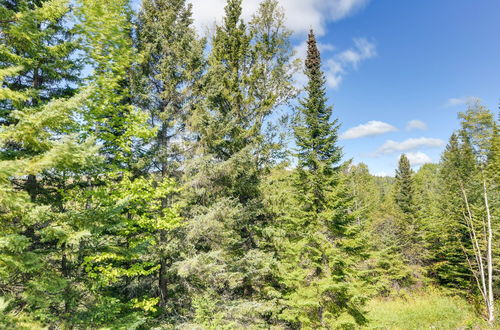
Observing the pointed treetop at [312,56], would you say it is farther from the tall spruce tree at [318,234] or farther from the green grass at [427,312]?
the green grass at [427,312]

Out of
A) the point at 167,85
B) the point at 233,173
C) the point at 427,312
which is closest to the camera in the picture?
the point at 167,85

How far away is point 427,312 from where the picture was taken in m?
21.7

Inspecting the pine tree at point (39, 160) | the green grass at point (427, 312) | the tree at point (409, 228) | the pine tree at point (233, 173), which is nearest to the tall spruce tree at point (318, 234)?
the pine tree at point (233, 173)

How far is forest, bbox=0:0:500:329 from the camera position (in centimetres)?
605

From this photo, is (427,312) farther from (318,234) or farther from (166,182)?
(166,182)

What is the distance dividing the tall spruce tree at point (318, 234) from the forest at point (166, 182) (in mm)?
82

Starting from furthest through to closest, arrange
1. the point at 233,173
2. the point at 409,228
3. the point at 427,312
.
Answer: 1. the point at 409,228
2. the point at 427,312
3. the point at 233,173

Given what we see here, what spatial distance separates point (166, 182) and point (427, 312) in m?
26.6

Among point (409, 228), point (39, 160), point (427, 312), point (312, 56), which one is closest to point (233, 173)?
point (39, 160)

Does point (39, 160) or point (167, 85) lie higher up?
point (167, 85)

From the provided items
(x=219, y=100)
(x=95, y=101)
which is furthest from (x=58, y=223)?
(x=219, y=100)

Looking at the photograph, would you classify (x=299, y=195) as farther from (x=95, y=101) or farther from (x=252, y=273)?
(x=95, y=101)

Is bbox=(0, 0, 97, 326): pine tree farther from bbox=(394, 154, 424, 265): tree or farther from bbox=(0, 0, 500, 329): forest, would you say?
bbox=(394, 154, 424, 265): tree

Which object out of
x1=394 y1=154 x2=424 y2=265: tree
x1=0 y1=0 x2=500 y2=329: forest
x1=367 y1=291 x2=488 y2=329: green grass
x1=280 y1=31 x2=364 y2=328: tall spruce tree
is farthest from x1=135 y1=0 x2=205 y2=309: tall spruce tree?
x1=394 y1=154 x2=424 y2=265: tree
